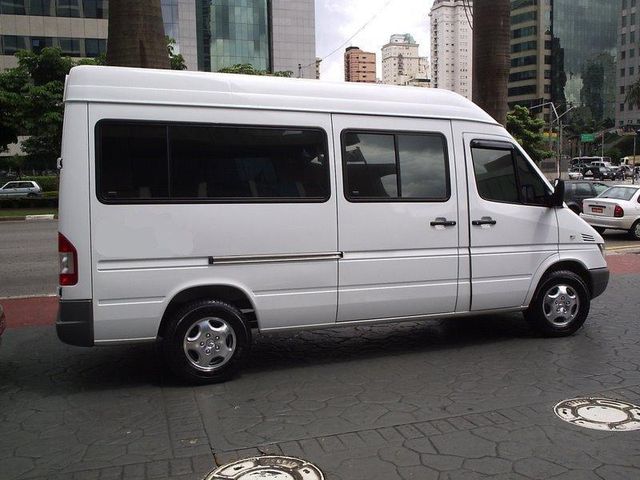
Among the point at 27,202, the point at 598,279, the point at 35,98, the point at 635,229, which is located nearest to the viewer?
the point at 598,279

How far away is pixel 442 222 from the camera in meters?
5.64

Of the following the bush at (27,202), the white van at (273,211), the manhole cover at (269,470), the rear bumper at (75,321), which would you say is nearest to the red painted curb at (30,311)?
the rear bumper at (75,321)

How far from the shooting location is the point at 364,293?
5.41 meters

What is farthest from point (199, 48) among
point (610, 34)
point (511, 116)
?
point (610, 34)

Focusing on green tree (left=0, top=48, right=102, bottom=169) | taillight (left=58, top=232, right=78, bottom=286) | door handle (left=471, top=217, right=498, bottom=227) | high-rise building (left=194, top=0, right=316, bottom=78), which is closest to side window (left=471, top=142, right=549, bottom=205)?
door handle (left=471, top=217, right=498, bottom=227)

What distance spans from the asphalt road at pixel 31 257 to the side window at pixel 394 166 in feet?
20.9

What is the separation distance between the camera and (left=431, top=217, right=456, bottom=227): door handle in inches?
221

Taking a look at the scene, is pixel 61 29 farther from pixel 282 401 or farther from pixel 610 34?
pixel 610 34

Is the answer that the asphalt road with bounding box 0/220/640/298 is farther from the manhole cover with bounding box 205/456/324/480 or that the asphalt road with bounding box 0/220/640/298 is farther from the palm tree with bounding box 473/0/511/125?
the manhole cover with bounding box 205/456/324/480

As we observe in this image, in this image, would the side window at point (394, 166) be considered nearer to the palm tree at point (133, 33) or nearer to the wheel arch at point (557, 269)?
the wheel arch at point (557, 269)

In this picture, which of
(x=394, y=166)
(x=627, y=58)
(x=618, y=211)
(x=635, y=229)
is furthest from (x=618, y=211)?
(x=627, y=58)

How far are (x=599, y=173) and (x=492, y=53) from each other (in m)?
60.9

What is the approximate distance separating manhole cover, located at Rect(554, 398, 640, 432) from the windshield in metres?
14.1

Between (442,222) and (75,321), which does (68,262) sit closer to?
(75,321)
